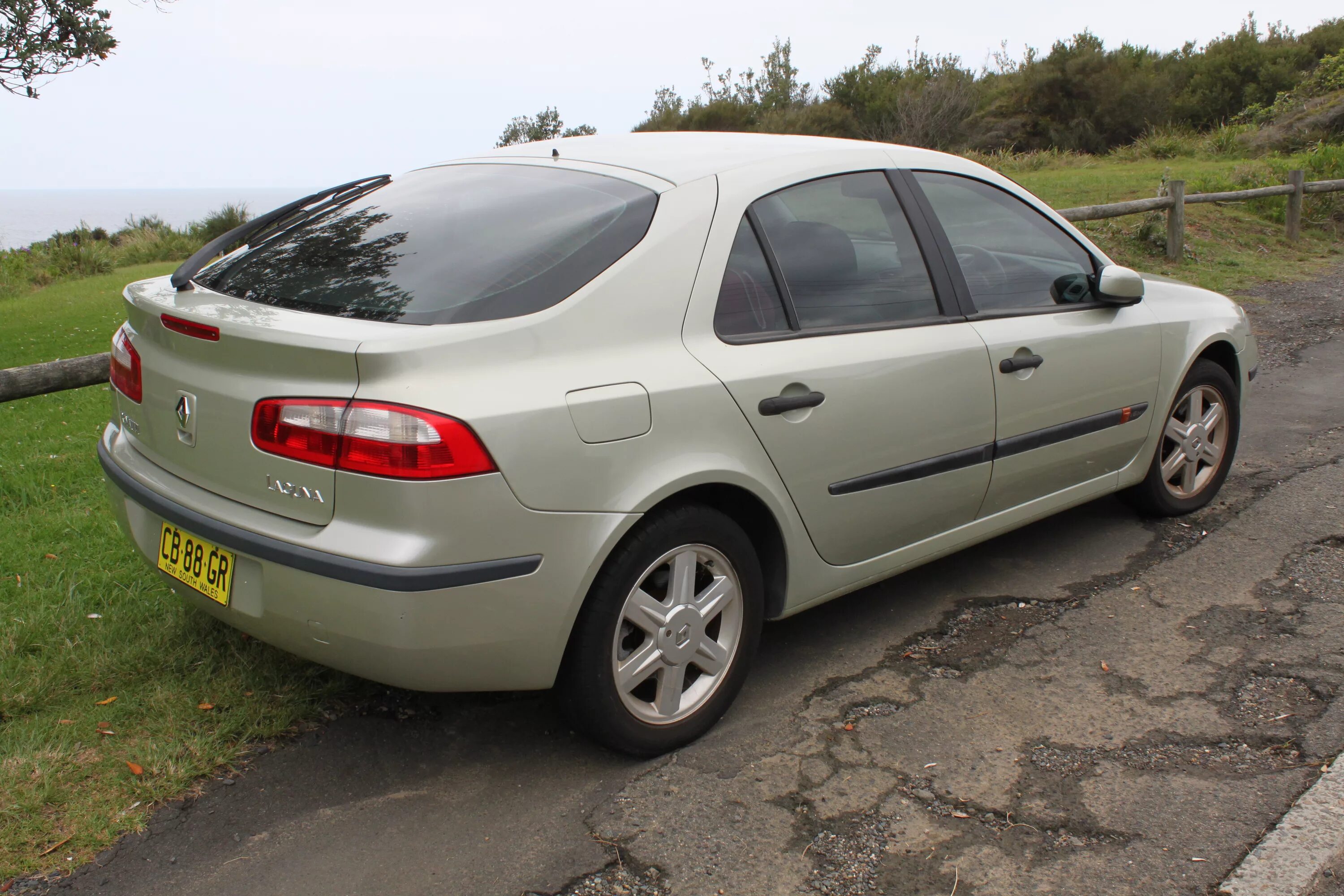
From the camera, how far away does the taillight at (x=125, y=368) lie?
113 inches

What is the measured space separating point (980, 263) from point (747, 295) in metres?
1.08

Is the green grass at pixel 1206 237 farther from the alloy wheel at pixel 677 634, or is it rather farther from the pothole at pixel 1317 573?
the alloy wheel at pixel 677 634

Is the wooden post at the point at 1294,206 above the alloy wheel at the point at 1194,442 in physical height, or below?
above

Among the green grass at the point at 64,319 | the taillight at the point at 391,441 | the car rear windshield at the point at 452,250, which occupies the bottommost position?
the green grass at the point at 64,319

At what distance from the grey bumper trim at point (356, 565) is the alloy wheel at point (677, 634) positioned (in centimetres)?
38

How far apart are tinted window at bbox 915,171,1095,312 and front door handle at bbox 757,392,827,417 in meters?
0.89

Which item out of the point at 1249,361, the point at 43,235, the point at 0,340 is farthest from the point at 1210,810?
the point at 43,235

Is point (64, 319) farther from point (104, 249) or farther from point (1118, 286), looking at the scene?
point (1118, 286)

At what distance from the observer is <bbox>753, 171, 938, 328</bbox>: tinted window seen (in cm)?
305

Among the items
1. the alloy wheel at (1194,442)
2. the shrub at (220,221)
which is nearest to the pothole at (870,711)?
the alloy wheel at (1194,442)

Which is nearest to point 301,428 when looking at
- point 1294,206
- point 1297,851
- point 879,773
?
point 879,773

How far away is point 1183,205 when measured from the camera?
12.1 meters

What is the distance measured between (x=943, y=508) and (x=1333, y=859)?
141 cm

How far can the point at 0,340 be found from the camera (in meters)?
12.1
